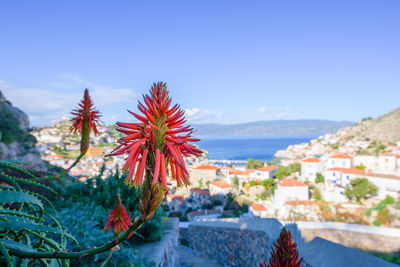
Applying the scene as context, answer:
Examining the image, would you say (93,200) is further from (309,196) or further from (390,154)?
(390,154)

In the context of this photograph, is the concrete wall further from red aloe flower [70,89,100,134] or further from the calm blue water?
the calm blue water

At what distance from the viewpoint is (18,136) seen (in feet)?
34.7

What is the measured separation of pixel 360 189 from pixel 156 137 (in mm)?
32777

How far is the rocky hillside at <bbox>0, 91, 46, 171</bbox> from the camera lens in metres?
9.40

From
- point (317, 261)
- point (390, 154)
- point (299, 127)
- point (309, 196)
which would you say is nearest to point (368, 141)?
point (390, 154)

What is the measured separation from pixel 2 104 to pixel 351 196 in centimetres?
3205

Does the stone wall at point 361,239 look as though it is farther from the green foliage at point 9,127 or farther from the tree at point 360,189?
the tree at point 360,189

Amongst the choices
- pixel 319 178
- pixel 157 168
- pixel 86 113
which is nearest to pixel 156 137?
pixel 157 168

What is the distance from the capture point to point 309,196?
32.3m

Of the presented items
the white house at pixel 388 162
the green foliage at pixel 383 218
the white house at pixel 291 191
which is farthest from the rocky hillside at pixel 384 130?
the green foliage at pixel 383 218

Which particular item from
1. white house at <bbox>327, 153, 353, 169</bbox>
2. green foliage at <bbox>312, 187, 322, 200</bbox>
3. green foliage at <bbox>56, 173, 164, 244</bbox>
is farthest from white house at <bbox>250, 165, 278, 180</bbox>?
green foliage at <bbox>56, 173, 164, 244</bbox>

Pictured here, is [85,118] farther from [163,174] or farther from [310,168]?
[310,168]

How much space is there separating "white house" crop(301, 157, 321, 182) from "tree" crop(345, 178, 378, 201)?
32.6ft

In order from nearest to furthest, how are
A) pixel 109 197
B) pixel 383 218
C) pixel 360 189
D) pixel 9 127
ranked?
→ pixel 109 197
pixel 9 127
pixel 383 218
pixel 360 189
